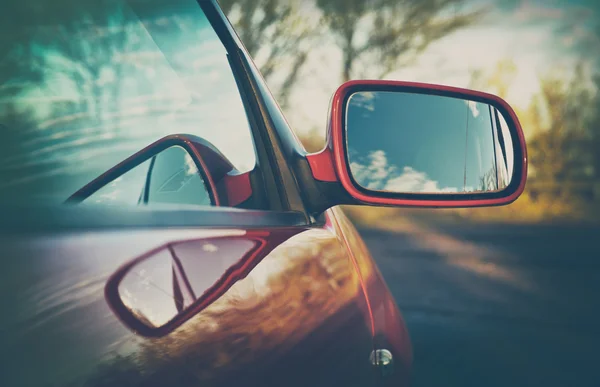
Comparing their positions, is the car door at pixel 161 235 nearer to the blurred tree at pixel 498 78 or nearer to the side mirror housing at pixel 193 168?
the side mirror housing at pixel 193 168

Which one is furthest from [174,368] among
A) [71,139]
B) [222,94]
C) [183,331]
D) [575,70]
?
[575,70]

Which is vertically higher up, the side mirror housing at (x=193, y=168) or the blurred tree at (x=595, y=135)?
the side mirror housing at (x=193, y=168)

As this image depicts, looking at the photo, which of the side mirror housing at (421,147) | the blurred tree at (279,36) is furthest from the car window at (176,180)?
the blurred tree at (279,36)

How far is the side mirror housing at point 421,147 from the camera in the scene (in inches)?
54.6

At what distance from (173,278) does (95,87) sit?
35 cm

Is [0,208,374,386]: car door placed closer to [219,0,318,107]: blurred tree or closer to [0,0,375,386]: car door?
[0,0,375,386]: car door

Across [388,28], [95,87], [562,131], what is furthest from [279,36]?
[95,87]

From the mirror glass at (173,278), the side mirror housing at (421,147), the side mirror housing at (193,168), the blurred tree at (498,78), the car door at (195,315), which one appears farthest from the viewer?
the blurred tree at (498,78)

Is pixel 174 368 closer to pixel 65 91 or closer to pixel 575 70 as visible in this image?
pixel 65 91

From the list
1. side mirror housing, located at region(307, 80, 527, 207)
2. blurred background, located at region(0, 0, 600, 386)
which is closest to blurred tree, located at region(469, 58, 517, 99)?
blurred background, located at region(0, 0, 600, 386)

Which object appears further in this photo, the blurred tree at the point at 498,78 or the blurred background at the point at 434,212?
the blurred tree at the point at 498,78

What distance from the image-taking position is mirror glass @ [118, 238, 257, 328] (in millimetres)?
762

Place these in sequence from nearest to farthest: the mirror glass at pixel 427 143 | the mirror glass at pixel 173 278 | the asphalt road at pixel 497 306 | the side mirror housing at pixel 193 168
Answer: the mirror glass at pixel 173 278 < the side mirror housing at pixel 193 168 < the mirror glass at pixel 427 143 < the asphalt road at pixel 497 306

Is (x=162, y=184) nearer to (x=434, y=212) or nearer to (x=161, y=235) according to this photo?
(x=161, y=235)
